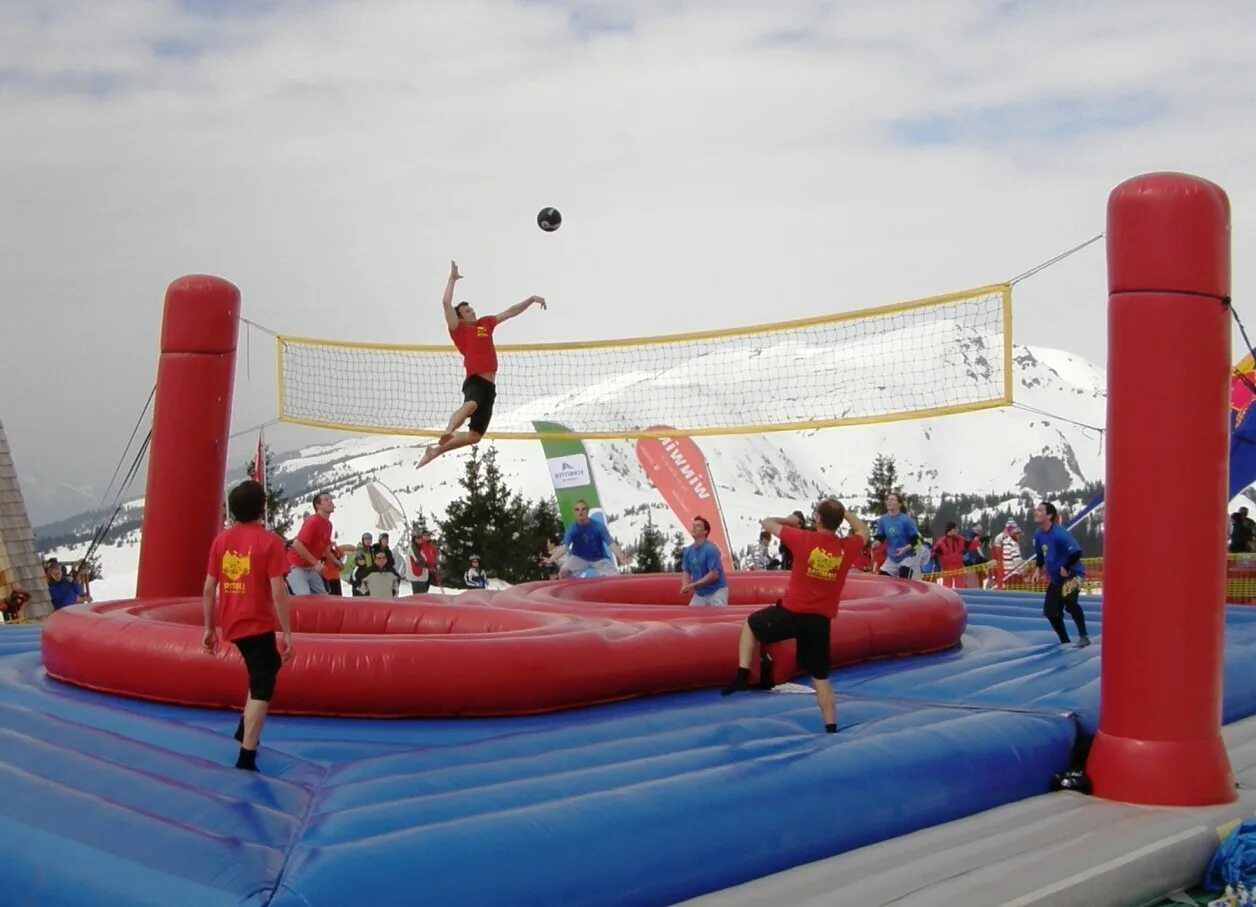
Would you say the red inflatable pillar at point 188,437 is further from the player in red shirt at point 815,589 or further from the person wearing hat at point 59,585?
the player in red shirt at point 815,589

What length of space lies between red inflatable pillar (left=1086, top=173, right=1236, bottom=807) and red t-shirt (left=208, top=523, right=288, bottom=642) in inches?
137

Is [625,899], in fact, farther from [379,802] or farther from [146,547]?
[146,547]

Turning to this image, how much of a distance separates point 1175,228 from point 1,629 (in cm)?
819

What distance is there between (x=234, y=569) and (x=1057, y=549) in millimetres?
5489

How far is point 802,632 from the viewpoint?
631cm

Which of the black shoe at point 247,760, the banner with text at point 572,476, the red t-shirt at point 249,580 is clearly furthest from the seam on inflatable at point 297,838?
the banner with text at point 572,476

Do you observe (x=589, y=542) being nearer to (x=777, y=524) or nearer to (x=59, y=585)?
(x=59, y=585)

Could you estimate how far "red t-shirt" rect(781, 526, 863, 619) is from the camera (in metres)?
6.25

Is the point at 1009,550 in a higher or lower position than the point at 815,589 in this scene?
higher

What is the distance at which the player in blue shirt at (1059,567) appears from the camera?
8711 millimetres

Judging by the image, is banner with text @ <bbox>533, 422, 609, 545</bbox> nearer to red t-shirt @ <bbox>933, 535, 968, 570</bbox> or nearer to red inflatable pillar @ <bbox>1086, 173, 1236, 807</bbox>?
red t-shirt @ <bbox>933, 535, 968, 570</bbox>

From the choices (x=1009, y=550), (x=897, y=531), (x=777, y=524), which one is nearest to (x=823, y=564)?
(x=777, y=524)

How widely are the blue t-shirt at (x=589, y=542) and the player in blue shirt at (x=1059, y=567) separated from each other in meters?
4.20

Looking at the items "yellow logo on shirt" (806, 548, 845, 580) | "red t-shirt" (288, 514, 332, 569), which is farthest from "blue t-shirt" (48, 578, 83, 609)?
"yellow logo on shirt" (806, 548, 845, 580)
